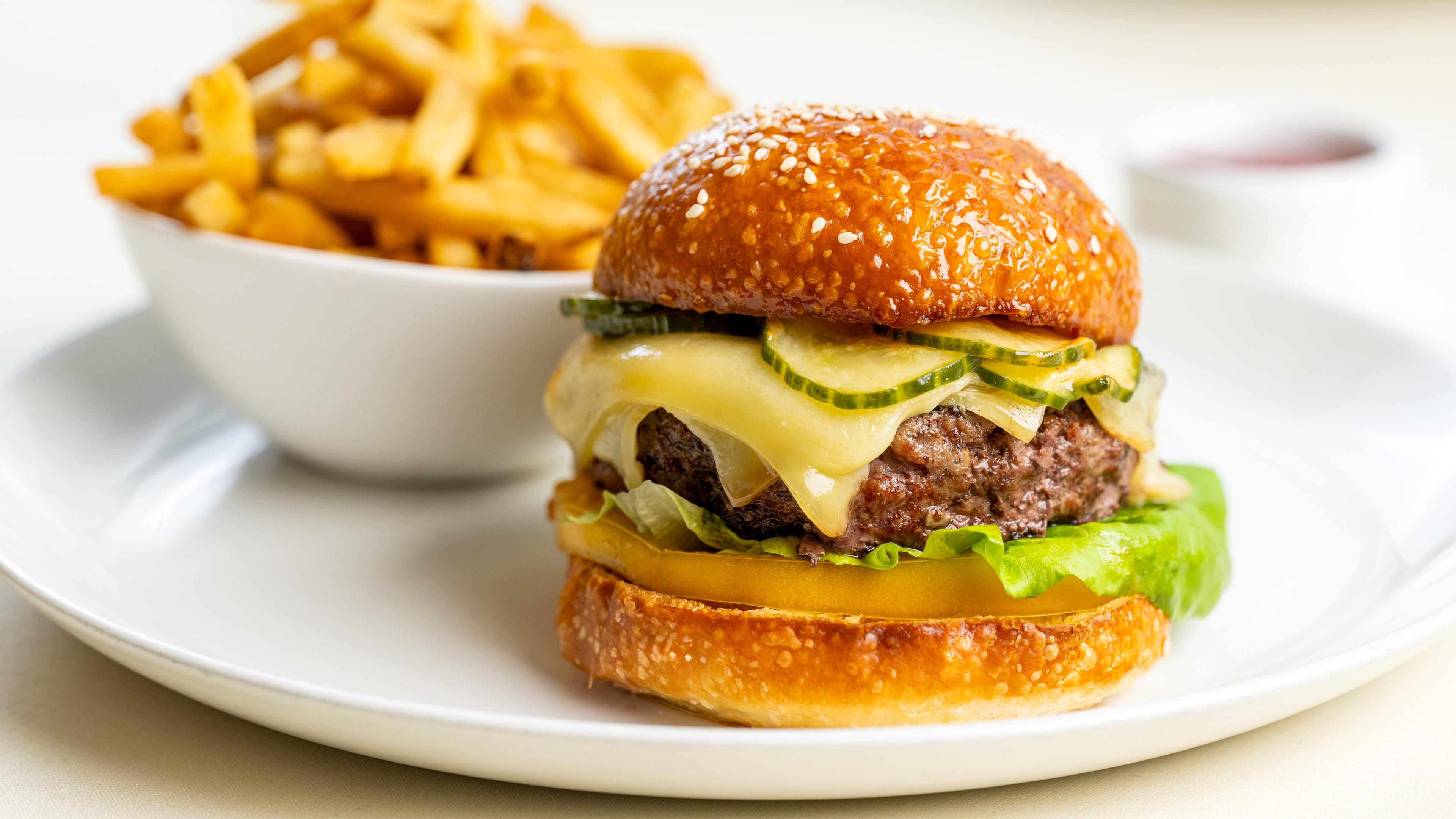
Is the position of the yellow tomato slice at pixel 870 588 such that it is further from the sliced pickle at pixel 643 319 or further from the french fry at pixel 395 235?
the french fry at pixel 395 235

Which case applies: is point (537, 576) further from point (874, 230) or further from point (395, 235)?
point (874, 230)

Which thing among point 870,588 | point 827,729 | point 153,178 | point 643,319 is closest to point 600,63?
point 153,178

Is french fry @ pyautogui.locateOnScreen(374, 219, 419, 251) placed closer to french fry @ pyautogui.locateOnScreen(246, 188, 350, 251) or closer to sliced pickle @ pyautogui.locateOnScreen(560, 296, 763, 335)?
french fry @ pyautogui.locateOnScreen(246, 188, 350, 251)

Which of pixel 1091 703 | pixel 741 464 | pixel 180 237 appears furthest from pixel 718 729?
pixel 180 237

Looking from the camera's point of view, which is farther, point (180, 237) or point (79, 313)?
point (79, 313)

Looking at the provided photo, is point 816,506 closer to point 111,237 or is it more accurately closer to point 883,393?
point 883,393

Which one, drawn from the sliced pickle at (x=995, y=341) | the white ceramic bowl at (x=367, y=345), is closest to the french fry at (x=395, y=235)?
the white ceramic bowl at (x=367, y=345)
